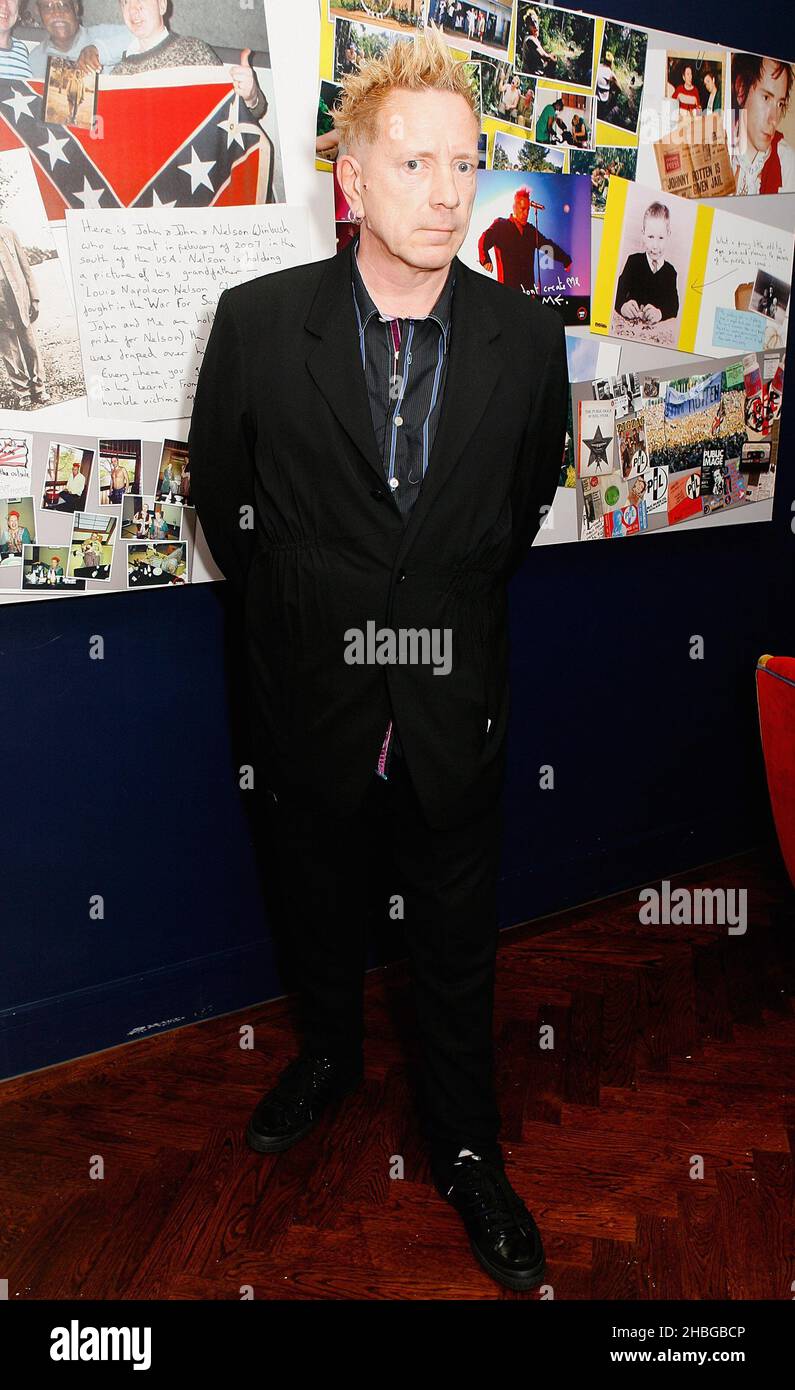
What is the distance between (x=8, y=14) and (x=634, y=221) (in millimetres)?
1367

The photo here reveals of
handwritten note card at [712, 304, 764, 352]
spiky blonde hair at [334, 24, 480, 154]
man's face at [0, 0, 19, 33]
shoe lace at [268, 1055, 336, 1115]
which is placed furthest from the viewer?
handwritten note card at [712, 304, 764, 352]

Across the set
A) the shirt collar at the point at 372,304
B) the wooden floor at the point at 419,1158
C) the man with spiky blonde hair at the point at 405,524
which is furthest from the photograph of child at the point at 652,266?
the wooden floor at the point at 419,1158

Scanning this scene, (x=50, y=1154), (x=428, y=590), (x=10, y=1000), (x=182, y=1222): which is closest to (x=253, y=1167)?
(x=182, y=1222)

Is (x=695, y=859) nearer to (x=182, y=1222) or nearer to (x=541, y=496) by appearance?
(x=541, y=496)

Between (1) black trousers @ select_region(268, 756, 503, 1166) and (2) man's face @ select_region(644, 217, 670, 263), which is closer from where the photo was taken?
(1) black trousers @ select_region(268, 756, 503, 1166)

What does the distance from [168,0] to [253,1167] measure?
2.04m

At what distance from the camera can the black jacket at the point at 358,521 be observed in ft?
5.96

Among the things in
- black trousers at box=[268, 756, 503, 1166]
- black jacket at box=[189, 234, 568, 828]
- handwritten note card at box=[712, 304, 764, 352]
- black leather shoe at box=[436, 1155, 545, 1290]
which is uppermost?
handwritten note card at box=[712, 304, 764, 352]

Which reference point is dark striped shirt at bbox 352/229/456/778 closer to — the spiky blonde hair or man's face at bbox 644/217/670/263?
the spiky blonde hair

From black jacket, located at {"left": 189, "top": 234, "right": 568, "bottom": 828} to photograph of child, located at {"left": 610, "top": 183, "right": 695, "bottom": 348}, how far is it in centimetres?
79

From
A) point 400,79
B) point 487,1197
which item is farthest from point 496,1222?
point 400,79

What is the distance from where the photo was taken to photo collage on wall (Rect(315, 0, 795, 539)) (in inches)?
94.8

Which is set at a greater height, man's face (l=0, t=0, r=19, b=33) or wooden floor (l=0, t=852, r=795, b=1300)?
man's face (l=0, t=0, r=19, b=33)

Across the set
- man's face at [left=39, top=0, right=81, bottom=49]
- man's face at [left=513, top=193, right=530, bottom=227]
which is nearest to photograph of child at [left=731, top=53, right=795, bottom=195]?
man's face at [left=513, top=193, right=530, bottom=227]
